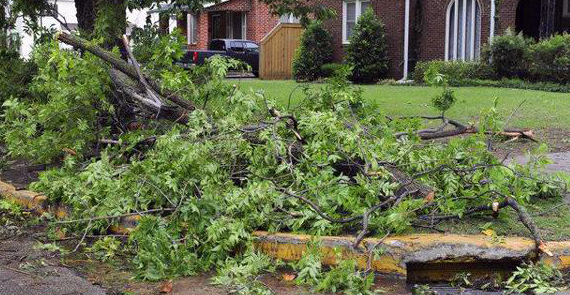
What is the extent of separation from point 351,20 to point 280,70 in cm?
448

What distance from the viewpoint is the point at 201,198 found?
6.03m

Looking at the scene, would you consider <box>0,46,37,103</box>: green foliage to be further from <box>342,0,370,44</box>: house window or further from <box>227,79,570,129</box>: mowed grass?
<box>342,0,370,44</box>: house window

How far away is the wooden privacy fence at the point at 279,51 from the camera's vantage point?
31.7 metres

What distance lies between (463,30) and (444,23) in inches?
24.8

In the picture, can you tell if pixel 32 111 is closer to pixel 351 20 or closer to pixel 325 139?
pixel 325 139

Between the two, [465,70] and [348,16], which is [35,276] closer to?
[465,70]

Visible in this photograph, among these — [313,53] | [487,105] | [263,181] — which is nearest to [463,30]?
[313,53]

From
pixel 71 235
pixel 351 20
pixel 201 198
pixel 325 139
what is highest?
pixel 351 20

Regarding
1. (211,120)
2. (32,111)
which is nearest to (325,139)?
(211,120)

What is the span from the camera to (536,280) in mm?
5223

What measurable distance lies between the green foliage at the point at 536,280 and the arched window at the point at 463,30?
19.9 metres

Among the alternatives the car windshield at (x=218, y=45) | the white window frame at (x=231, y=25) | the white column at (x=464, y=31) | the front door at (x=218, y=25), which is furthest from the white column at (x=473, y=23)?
the front door at (x=218, y=25)

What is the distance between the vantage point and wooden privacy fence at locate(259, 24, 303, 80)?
31.7 meters

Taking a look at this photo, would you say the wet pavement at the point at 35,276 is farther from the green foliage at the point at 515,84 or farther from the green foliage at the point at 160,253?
the green foliage at the point at 515,84
